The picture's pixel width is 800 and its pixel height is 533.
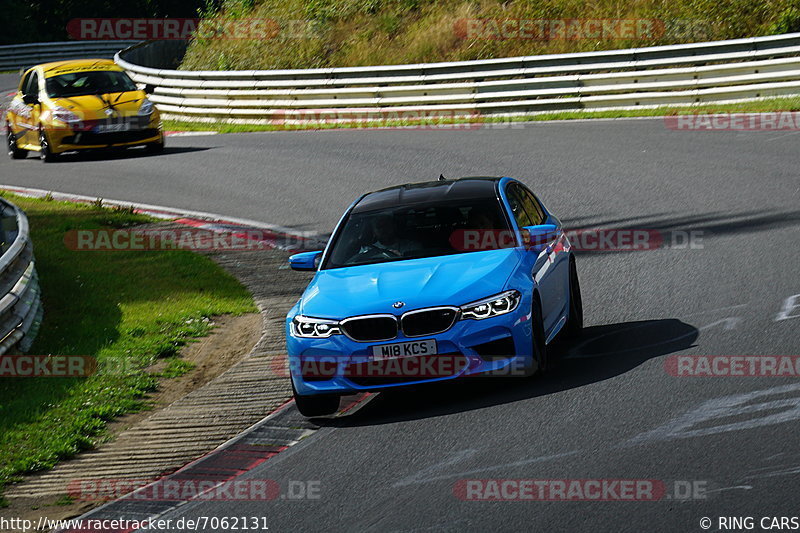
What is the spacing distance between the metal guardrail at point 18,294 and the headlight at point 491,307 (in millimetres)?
4539

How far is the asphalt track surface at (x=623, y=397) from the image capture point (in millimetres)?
6602

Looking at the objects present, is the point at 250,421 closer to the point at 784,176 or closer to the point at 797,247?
the point at 797,247

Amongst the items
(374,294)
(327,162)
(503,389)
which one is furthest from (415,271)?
(327,162)

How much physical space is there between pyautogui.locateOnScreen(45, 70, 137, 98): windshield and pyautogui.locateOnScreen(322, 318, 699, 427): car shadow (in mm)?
16468

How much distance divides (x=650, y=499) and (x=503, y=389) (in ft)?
8.64

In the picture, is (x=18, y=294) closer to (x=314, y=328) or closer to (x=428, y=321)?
(x=314, y=328)

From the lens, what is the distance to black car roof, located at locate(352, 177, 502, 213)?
1012 cm

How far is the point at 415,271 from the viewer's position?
912 cm

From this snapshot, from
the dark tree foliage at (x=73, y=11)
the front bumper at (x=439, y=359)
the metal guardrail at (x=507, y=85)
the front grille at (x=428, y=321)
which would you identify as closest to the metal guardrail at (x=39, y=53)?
the dark tree foliage at (x=73, y=11)

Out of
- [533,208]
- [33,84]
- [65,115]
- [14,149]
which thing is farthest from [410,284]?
[14,149]

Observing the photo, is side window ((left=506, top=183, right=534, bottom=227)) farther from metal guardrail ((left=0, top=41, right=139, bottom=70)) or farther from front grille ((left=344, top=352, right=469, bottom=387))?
metal guardrail ((left=0, top=41, right=139, bottom=70))

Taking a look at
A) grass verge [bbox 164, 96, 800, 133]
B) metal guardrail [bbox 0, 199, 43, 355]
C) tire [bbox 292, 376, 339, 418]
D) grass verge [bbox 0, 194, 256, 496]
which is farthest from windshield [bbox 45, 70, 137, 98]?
tire [bbox 292, 376, 339, 418]

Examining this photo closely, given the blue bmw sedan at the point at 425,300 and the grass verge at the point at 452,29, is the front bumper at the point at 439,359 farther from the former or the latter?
the grass verge at the point at 452,29

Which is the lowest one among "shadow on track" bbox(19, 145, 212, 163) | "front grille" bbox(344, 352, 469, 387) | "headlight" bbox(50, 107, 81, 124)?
"shadow on track" bbox(19, 145, 212, 163)
